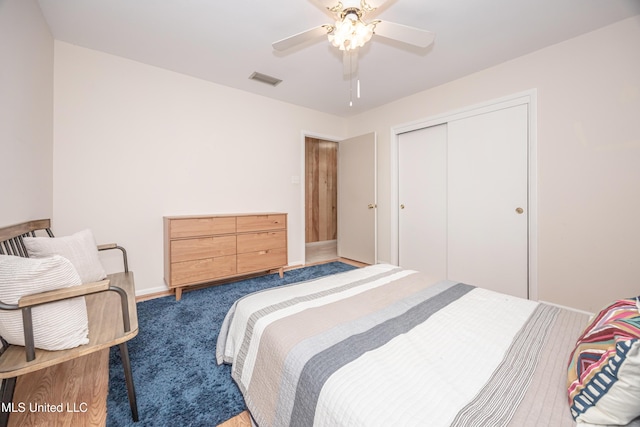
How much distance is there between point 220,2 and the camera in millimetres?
1783

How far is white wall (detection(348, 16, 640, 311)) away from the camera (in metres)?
1.98

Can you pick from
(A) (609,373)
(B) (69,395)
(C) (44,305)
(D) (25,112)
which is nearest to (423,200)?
(A) (609,373)

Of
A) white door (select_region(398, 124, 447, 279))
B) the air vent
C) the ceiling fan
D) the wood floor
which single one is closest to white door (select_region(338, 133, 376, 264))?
white door (select_region(398, 124, 447, 279))

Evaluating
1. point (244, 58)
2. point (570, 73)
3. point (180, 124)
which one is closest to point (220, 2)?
point (244, 58)

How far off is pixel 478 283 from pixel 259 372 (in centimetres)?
275

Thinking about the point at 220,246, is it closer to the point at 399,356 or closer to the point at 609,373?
the point at 399,356

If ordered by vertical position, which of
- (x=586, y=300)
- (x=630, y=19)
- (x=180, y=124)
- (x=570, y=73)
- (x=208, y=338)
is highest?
(x=630, y=19)

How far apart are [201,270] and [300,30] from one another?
2502 millimetres

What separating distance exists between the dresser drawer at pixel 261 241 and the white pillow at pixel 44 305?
72.7 inches

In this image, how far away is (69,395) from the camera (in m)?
1.32

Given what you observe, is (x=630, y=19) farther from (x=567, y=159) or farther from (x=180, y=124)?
(x=180, y=124)

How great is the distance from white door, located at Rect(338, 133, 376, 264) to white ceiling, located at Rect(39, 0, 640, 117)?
1109 millimetres

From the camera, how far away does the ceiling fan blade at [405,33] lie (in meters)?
1.59

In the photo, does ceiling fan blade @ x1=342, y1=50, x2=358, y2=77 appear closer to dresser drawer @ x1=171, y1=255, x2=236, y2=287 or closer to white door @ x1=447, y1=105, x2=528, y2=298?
white door @ x1=447, y1=105, x2=528, y2=298
